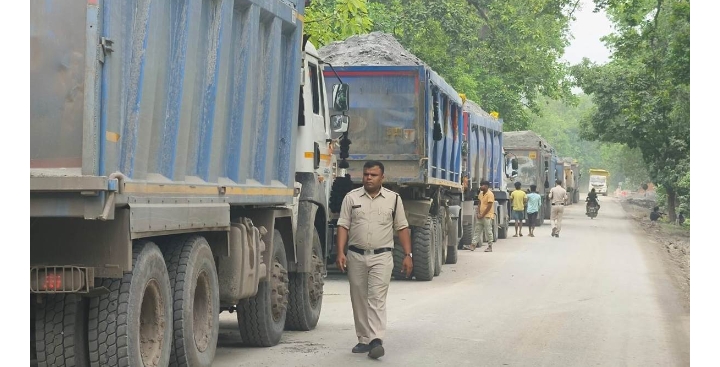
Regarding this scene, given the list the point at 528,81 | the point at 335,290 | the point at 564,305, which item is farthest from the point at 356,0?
the point at 528,81

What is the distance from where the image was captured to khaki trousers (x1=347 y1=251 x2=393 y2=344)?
9719 mm

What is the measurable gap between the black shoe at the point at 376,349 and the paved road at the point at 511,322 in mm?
65

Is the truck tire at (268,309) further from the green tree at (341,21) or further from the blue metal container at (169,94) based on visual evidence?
the green tree at (341,21)

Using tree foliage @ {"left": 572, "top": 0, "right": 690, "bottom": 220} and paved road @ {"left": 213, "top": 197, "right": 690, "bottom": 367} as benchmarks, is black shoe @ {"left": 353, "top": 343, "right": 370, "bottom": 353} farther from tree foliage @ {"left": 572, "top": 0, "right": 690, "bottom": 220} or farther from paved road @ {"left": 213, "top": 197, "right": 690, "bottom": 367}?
tree foliage @ {"left": 572, "top": 0, "right": 690, "bottom": 220}

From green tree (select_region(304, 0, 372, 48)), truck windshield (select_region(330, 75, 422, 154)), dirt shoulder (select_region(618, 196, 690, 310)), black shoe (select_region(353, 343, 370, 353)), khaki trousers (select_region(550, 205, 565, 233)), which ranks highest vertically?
green tree (select_region(304, 0, 372, 48))

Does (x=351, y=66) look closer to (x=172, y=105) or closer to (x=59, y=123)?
(x=172, y=105)

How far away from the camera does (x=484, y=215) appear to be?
26438mm

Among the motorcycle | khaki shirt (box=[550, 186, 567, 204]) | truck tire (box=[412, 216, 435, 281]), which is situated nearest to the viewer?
truck tire (box=[412, 216, 435, 281])

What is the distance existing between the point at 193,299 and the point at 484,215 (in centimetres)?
1882

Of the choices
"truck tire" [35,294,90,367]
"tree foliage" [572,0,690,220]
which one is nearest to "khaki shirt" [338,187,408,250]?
"truck tire" [35,294,90,367]

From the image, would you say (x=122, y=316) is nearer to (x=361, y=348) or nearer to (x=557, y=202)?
(x=361, y=348)

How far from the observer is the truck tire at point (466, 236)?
27.7 m

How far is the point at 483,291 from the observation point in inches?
643

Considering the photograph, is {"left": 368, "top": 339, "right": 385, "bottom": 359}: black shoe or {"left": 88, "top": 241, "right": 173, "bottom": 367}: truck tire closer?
{"left": 88, "top": 241, "right": 173, "bottom": 367}: truck tire
